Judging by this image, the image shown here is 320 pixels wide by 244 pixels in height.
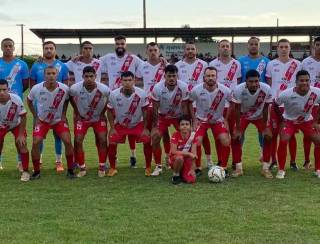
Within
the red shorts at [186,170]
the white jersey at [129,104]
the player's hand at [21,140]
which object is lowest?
the red shorts at [186,170]

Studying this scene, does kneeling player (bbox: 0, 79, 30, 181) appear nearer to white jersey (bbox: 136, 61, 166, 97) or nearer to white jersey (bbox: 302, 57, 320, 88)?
white jersey (bbox: 136, 61, 166, 97)

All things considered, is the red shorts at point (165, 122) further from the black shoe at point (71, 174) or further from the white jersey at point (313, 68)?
the white jersey at point (313, 68)

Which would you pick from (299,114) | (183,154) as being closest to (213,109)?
(183,154)

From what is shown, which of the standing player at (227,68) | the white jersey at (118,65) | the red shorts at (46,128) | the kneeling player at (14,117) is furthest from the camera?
the white jersey at (118,65)

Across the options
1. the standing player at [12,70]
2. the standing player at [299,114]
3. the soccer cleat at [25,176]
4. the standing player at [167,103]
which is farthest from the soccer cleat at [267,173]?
the standing player at [12,70]

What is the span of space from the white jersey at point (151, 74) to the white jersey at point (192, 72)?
0.28 m

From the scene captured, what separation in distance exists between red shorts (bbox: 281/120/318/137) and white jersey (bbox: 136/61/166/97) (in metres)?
2.13

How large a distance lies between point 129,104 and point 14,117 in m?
1.64

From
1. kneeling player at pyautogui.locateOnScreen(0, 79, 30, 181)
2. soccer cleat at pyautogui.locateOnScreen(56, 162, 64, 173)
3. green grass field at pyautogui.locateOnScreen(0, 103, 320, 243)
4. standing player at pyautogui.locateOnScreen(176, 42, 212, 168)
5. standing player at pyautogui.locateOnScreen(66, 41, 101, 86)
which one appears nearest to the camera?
green grass field at pyautogui.locateOnScreen(0, 103, 320, 243)

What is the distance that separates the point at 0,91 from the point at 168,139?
2638 mm

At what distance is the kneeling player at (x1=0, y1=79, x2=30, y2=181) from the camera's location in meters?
6.99

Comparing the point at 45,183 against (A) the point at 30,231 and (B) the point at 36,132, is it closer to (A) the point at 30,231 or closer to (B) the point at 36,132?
(B) the point at 36,132

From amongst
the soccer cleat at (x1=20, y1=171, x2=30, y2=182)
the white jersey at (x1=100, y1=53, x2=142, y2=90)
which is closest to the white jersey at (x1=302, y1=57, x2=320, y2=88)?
the white jersey at (x1=100, y1=53, x2=142, y2=90)

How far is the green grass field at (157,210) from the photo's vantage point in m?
4.33
